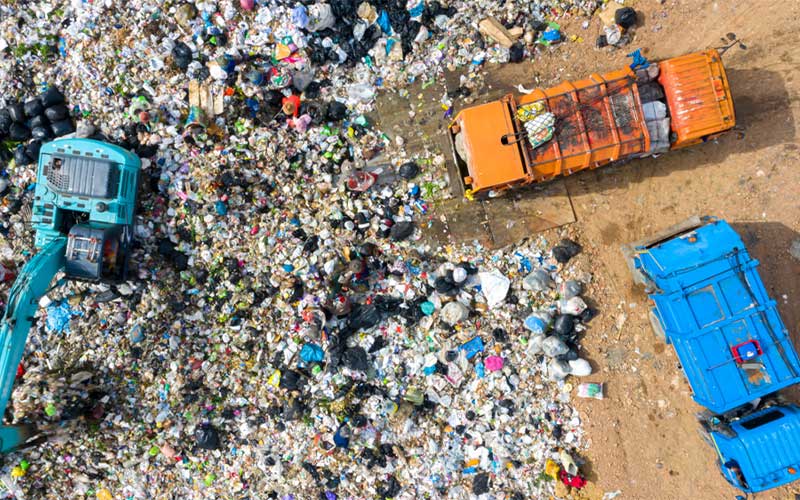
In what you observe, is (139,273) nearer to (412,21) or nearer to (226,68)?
(226,68)

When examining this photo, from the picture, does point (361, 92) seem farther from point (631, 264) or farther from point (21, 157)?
point (21, 157)

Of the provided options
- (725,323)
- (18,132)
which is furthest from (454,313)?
(18,132)

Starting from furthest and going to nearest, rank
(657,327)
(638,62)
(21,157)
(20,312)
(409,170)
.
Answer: (21,157), (409,170), (657,327), (638,62), (20,312)

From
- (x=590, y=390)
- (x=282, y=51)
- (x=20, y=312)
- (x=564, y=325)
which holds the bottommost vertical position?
(x=590, y=390)

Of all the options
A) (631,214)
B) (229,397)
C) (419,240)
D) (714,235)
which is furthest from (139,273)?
(714,235)

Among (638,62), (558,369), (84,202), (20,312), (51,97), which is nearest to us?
(20,312)

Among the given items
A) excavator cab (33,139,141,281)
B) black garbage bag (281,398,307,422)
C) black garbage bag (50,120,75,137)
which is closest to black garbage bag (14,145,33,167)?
black garbage bag (50,120,75,137)

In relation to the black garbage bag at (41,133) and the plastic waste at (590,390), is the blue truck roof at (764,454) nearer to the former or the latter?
the plastic waste at (590,390)

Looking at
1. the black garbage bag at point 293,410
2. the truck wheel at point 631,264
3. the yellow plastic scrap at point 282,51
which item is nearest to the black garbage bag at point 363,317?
Result: the black garbage bag at point 293,410
